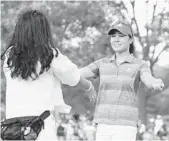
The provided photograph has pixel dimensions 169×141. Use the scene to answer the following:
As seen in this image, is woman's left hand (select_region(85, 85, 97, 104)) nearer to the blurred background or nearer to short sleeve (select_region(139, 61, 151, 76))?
short sleeve (select_region(139, 61, 151, 76))

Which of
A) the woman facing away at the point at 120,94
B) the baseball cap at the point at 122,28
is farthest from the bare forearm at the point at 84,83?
the baseball cap at the point at 122,28

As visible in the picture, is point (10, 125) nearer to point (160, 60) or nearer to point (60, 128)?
point (160, 60)

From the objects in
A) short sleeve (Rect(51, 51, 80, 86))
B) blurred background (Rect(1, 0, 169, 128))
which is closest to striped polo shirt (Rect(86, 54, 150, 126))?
short sleeve (Rect(51, 51, 80, 86))

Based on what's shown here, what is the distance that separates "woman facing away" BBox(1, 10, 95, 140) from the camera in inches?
161

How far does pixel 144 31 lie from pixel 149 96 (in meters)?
1.87

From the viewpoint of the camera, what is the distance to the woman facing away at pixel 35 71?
13.4 feet

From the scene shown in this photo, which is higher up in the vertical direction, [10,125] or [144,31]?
[144,31]

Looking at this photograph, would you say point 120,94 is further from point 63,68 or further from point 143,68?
point 63,68

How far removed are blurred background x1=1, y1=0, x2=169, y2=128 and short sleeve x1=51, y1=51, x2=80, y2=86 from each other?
36.2ft

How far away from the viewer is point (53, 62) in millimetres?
4090

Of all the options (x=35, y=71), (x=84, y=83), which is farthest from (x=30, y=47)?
(x=84, y=83)

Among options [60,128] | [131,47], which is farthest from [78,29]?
[131,47]

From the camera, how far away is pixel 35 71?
4094mm

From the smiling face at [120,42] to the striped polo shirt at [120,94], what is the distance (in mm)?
137
